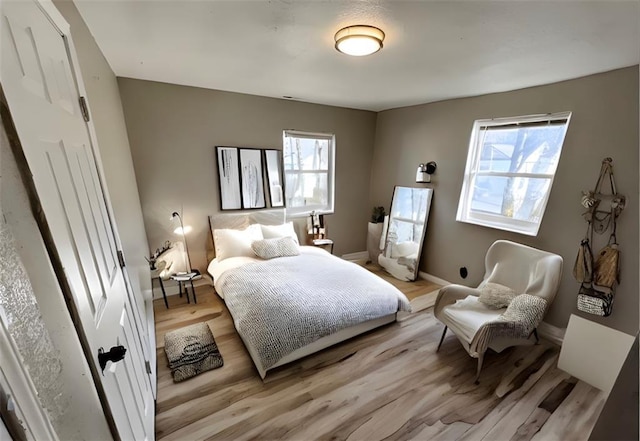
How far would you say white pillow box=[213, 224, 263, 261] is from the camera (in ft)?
10.0

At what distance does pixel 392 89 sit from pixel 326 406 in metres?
2.97

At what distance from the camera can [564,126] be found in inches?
93.1

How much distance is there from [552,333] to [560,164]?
160cm

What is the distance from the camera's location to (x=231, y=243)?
3068mm

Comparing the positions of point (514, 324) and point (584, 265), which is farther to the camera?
point (584, 265)

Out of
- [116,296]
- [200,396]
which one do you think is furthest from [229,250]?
[116,296]

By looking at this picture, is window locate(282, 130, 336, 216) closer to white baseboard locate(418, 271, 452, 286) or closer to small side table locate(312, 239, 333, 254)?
small side table locate(312, 239, 333, 254)

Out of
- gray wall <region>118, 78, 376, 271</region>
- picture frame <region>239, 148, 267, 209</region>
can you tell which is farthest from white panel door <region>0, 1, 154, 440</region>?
picture frame <region>239, 148, 267, 209</region>

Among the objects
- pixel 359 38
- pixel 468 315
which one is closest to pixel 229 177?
pixel 359 38

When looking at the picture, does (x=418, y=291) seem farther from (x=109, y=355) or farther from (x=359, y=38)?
(x=109, y=355)

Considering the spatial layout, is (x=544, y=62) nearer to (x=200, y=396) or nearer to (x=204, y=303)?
(x=200, y=396)

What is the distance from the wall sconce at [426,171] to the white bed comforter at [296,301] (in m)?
1.58

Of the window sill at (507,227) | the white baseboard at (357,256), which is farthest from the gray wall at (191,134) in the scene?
the window sill at (507,227)

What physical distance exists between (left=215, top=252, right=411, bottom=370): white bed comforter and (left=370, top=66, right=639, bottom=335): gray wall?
52.3 inches
